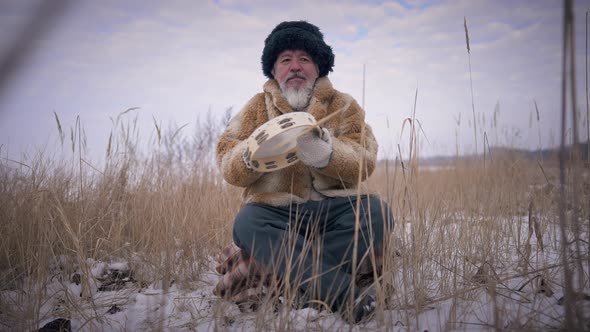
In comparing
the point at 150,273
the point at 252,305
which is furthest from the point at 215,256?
the point at 252,305

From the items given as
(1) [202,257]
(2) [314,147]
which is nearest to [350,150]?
(2) [314,147]

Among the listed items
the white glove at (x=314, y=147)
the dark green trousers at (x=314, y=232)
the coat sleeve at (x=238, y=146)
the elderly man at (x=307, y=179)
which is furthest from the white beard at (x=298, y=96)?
the dark green trousers at (x=314, y=232)

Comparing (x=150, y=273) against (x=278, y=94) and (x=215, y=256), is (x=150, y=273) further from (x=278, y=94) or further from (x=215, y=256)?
(x=278, y=94)

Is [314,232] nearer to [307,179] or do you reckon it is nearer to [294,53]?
[307,179]

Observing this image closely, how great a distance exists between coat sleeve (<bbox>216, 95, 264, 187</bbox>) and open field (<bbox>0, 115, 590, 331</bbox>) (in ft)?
1.34

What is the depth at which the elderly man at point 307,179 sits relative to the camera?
1.42 meters

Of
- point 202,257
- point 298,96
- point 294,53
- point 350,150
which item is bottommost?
point 202,257

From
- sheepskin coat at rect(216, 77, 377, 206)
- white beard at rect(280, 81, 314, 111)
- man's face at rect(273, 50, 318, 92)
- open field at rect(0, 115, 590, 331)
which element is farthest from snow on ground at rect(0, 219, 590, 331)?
man's face at rect(273, 50, 318, 92)

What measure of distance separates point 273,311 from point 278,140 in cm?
61

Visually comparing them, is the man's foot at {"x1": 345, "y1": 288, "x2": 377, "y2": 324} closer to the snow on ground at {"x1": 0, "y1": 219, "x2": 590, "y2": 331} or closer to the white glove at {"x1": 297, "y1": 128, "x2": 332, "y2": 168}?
the snow on ground at {"x1": 0, "y1": 219, "x2": 590, "y2": 331}

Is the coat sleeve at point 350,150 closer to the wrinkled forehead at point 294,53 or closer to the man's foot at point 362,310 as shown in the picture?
the wrinkled forehead at point 294,53

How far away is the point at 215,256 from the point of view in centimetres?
216

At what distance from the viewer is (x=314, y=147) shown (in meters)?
1.42

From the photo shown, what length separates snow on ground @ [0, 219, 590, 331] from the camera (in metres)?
1.09
